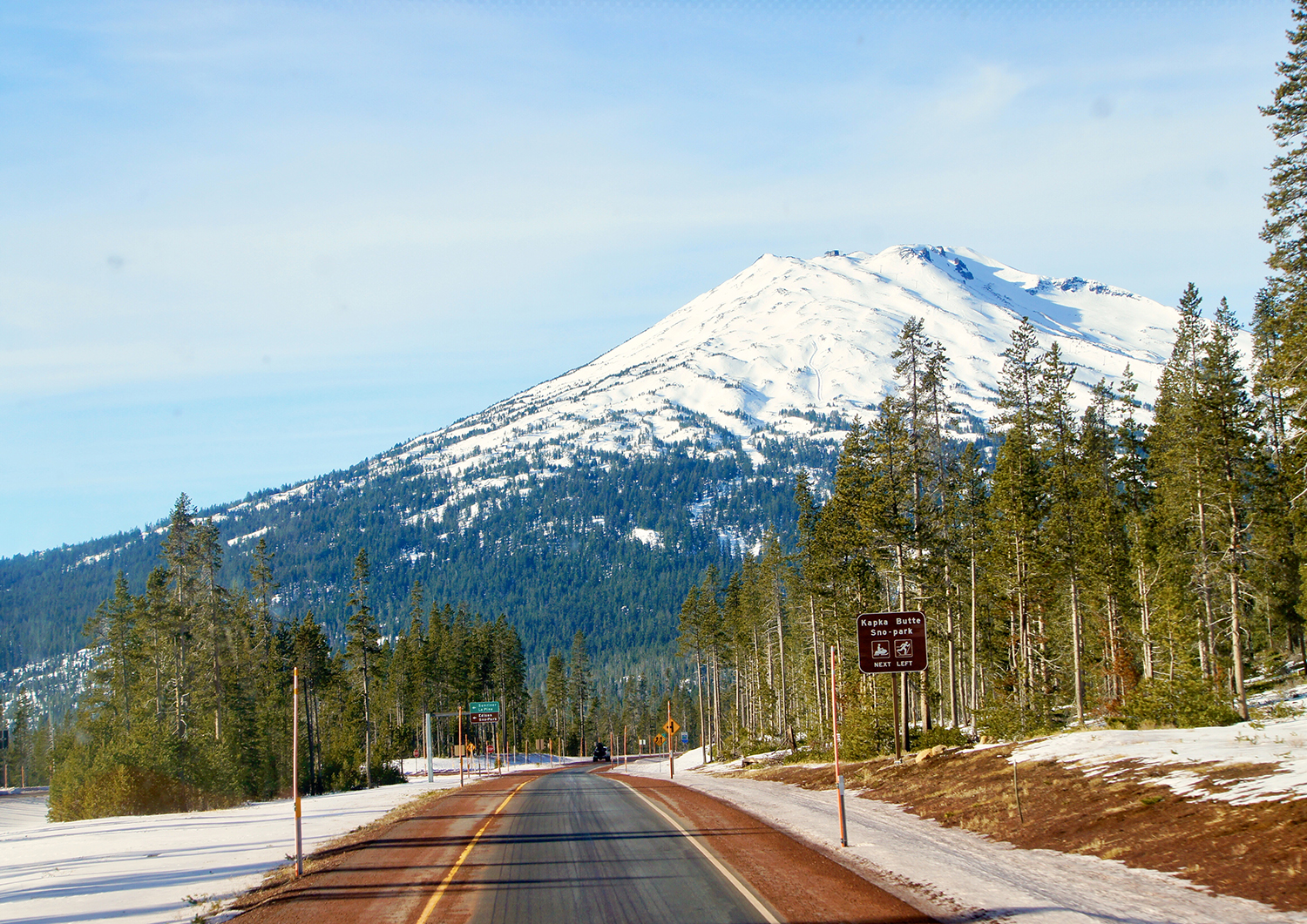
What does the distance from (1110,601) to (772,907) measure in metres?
41.9

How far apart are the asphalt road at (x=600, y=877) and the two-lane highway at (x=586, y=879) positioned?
0.09 feet

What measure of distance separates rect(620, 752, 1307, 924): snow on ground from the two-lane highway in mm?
826

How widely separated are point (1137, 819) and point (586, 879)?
859 cm

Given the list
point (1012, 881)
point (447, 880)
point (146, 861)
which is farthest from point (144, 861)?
point (1012, 881)

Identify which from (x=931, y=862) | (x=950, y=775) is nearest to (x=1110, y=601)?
(x=950, y=775)

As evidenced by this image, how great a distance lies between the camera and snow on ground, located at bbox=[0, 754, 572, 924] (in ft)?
45.4

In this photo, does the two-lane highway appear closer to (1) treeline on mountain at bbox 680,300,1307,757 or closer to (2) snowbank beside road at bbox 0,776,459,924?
(2) snowbank beside road at bbox 0,776,459,924

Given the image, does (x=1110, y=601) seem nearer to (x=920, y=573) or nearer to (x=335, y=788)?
(x=920, y=573)

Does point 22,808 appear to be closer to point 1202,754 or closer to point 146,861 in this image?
point 146,861

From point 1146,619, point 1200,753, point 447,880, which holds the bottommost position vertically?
point 447,880

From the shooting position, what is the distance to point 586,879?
13.9 metres

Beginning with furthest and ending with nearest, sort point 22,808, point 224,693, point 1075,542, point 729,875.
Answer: point 22,808
point 224,693
point 1075,542
point 729,875

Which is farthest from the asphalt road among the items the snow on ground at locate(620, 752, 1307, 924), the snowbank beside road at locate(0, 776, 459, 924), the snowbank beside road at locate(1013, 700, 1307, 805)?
the snowbank beside road at locate(1013, 700, 1307, 805)

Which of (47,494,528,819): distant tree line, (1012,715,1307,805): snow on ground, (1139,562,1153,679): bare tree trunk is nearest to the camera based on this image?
(1012,715,1307,805): snow on ground
